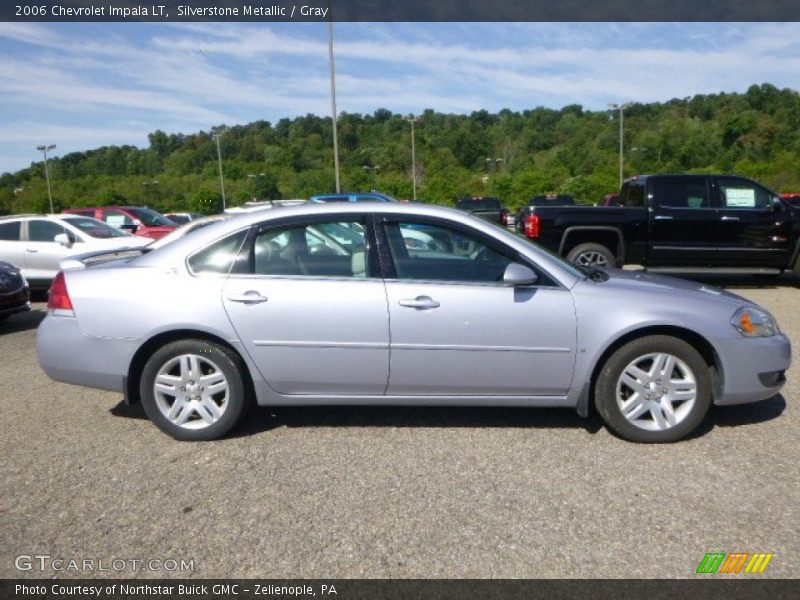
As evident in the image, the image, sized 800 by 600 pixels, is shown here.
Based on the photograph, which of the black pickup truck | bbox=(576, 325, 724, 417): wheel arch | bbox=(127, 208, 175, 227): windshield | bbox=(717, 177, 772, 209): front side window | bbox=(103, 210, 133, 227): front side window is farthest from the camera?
bbox=(127, 208, 175, 227): windshield

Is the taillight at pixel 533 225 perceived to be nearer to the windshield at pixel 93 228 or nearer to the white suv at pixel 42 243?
the white suv at pixel 42 243

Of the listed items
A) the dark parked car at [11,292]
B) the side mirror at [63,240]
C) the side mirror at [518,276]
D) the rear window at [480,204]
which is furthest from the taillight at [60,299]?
the rear window at [480,204]

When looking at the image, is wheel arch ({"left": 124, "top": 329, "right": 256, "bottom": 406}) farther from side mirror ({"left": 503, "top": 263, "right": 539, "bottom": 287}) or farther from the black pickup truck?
the black pickup truck

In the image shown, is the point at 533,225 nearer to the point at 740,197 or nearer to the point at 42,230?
the point at 740,197

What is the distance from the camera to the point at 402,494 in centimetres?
357

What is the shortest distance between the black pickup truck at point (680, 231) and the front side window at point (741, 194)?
17 mm

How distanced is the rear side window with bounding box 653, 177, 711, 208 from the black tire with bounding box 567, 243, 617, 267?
1244 mm

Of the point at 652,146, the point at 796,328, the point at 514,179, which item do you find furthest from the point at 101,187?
the point at 796,328

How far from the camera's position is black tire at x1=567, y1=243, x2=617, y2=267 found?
1066 cm

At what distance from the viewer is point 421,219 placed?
4434 millimetres

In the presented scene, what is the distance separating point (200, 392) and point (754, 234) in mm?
9793

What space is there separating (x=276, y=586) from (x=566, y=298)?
2421 millimetres

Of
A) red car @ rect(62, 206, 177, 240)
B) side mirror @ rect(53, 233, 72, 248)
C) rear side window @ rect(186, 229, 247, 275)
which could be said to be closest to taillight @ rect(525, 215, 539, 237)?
rear side window @ rect(186, 229, 247, 275)

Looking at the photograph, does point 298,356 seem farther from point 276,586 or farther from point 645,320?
point 645,320
